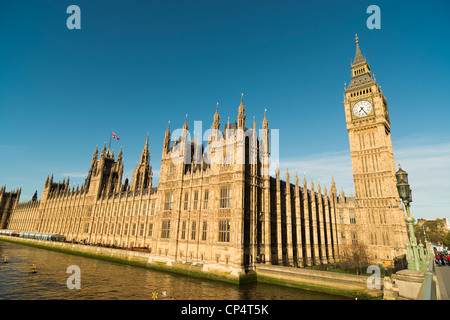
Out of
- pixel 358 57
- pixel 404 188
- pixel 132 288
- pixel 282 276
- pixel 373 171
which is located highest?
pixel 358 57

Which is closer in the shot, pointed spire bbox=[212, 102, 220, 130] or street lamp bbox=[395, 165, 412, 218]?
street lamp bbox=[395, 165, 412, 218]

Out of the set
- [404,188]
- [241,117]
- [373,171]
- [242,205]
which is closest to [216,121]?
[241,117]

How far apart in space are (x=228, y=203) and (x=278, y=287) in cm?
1378

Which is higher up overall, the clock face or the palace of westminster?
the clock face

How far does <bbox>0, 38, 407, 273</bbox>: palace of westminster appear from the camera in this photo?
38469 mm

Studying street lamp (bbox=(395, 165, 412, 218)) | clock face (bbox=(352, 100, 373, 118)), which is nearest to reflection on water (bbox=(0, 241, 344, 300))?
street lamp (bbox=(395, 165, 412, 218))

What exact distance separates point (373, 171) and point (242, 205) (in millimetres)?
49176

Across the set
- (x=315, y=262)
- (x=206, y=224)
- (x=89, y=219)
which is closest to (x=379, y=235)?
(x=315, y=262)

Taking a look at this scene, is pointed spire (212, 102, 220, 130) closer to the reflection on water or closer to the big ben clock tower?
the reflection on water

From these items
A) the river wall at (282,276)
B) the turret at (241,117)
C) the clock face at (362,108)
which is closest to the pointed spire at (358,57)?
the clock face at (362,108)

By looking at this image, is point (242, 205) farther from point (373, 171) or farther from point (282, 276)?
point (373, 171)

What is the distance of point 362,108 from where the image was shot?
72375mm

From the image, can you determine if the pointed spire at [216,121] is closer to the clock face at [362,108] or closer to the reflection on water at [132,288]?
the reflection on water at [132,288]

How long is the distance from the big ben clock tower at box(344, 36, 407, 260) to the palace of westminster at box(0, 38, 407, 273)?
25 centimetres
